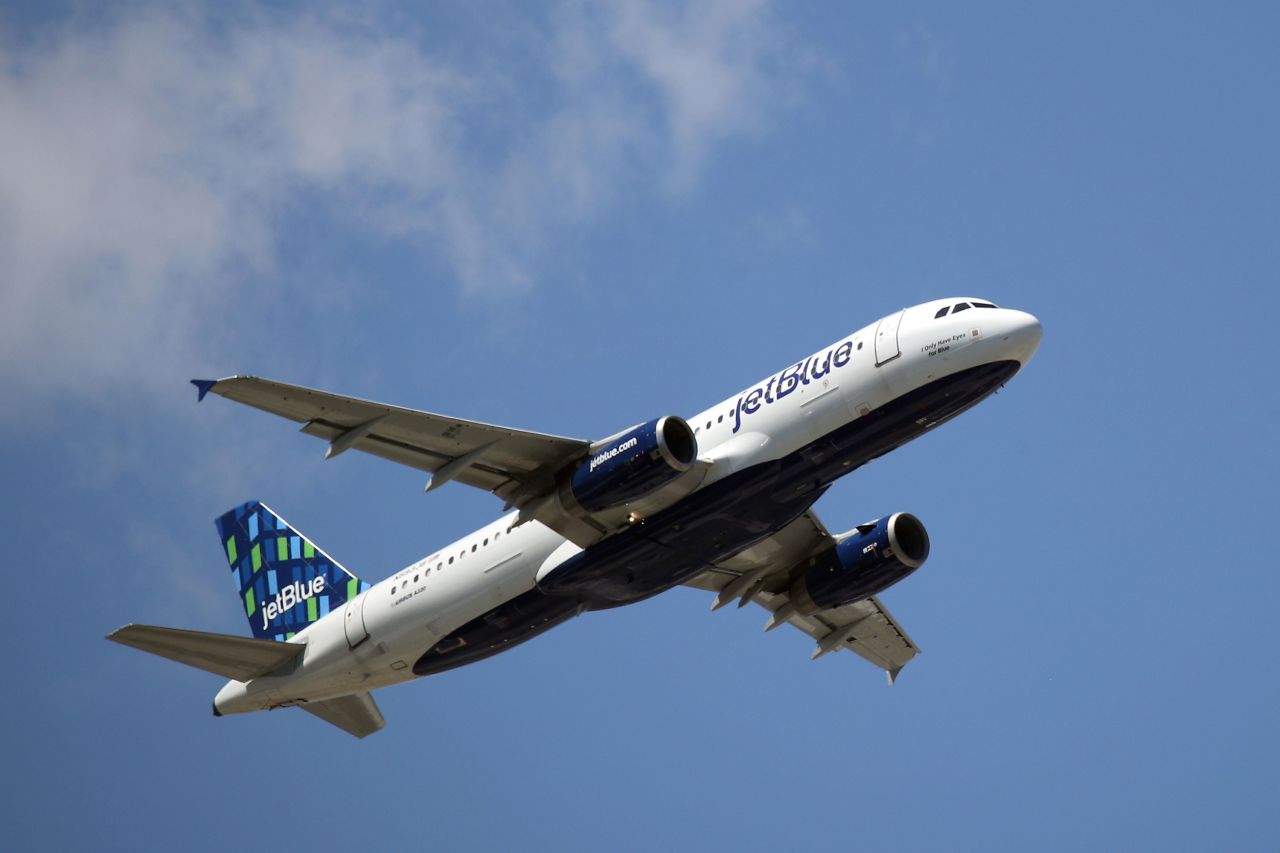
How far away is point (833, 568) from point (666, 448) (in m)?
9.37

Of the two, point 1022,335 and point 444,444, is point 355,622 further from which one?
point 1022,335

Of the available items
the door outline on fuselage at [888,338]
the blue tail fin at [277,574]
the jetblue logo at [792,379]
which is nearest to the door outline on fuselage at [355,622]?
the blue tail fin at [277,574]

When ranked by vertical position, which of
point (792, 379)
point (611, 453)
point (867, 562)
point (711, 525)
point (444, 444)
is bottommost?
point (867, 562)

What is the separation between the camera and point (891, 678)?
46.6 metres

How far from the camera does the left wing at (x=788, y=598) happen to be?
140 ft

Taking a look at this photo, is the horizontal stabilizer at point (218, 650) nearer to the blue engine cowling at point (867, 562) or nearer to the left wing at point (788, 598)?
the left wing at point (788, 598)

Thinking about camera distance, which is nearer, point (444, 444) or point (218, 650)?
point (444, 444)

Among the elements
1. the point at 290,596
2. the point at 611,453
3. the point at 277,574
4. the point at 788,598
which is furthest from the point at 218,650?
the point at 788,598

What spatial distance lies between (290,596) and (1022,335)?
68.3 feet

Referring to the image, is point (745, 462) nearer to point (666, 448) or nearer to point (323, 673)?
point (666, 448)

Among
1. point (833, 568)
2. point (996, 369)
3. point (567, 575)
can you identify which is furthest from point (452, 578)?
point (996, 369)

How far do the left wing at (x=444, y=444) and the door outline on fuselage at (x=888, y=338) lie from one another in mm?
6410

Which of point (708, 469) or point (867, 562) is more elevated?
point (708, 469)

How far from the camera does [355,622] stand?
40.3 meters
